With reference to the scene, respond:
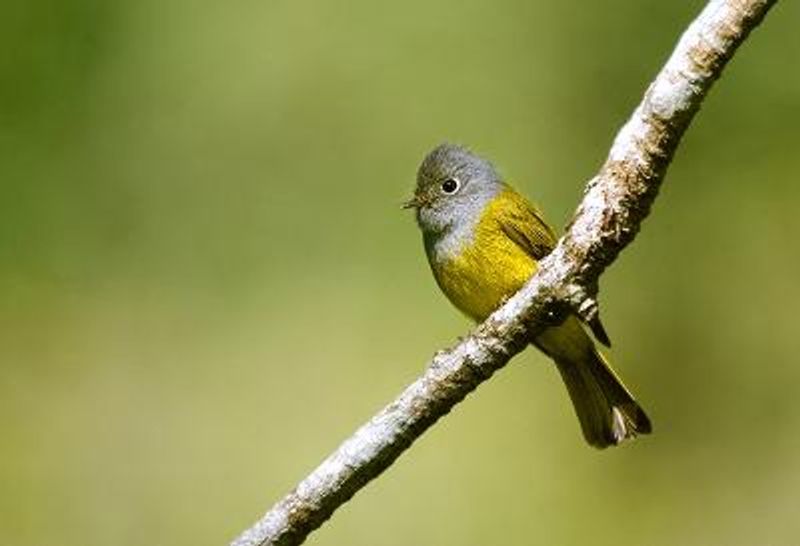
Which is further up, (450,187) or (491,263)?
(450,187)

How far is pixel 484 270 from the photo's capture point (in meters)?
4.26

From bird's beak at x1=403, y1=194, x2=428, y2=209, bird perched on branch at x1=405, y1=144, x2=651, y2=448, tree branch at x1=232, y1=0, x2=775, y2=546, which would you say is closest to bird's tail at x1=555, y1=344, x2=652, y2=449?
bird perched on branch at x1=405, y1=144, x2=651, y2=448

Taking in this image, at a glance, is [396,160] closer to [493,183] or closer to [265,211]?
[265,211]

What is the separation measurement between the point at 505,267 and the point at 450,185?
1.56 ft

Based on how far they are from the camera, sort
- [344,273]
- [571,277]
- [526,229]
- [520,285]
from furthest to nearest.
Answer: [344,273], [526,229], [520,285], [571,277]

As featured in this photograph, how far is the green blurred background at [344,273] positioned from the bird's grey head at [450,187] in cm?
239

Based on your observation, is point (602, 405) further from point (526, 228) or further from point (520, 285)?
point (526, 228)

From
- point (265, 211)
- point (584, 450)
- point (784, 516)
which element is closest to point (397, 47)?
point (265, 211)

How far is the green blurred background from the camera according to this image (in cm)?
682

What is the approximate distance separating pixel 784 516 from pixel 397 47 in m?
3.15

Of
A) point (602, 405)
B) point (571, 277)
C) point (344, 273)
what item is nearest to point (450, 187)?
point (602, 405)

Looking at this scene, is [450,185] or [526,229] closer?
[526,229]

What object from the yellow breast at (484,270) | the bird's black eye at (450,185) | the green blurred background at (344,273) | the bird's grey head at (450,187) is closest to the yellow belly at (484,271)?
the yellow breast at (484,270)

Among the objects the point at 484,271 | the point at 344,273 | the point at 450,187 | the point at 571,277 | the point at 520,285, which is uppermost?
the point at 344,273
